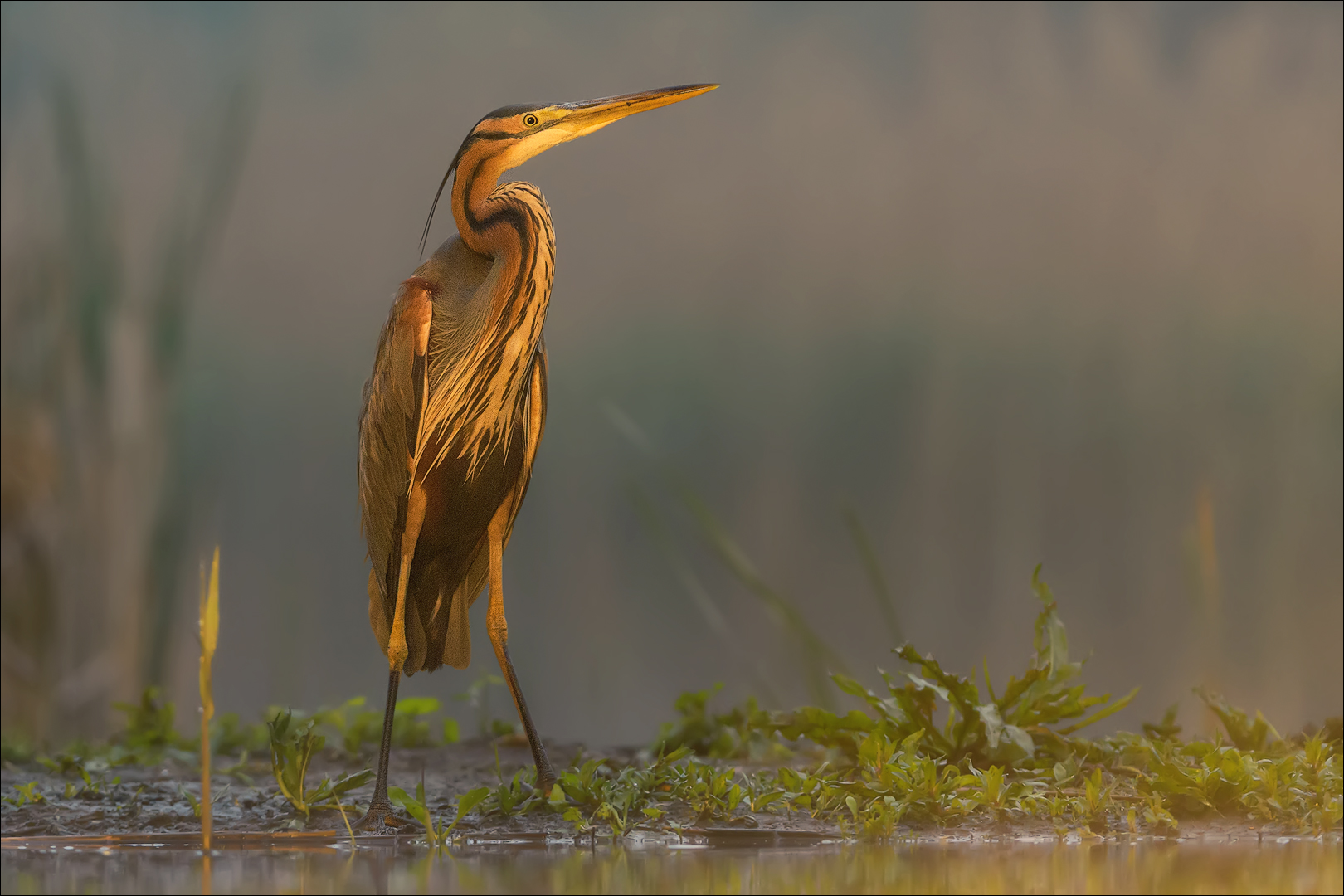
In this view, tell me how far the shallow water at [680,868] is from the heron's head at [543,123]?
5.22 feet

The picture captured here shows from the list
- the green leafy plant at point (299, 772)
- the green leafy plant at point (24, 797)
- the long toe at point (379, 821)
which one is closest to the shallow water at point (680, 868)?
the long toe at point (379, 821)

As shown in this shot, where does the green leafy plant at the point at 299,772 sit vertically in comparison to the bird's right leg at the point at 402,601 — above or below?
below

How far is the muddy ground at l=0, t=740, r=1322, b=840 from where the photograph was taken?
2340 millimetres

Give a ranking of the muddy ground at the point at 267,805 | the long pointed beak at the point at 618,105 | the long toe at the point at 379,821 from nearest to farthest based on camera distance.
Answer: the muddy ground at the point at 267,805
the long toe at the point at 379,821
the long pointed beak at the point at 618,105

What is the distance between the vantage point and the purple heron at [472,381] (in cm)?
272

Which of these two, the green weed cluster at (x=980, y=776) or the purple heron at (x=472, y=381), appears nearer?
the green weed cluster at (x=980, y=776)

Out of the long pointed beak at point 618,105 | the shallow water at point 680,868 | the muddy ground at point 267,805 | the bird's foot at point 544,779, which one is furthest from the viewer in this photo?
the long pointed beak at point 618,105

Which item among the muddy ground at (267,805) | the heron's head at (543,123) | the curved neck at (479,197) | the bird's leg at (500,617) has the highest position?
the heron's head at (543,123)

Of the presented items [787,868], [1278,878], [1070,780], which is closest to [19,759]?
[787,868]

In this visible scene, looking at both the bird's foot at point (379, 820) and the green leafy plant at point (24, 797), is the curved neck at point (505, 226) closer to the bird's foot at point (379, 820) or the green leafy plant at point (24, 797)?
the bird's foot at point (379, 820)

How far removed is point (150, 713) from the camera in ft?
12.0

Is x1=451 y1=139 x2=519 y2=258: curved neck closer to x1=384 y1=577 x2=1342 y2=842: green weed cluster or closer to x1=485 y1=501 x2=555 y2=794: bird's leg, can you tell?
x1=485 y1=501 x2=555 y2=794: bird's leg

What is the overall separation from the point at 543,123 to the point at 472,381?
25.8 inches

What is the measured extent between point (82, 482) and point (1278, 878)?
3748 mm
